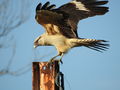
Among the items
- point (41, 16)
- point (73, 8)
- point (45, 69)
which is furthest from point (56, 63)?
point (73, 8)

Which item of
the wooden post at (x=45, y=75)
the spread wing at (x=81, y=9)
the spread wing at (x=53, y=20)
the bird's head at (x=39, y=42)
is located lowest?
the wooden post at (x=45, y=75)

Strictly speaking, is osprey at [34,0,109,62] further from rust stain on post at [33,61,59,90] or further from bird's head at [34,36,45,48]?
rust stain on post at [33,61,59,90]

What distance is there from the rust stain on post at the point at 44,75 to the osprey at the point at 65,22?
112 centimetres

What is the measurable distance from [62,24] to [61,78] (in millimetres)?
1777

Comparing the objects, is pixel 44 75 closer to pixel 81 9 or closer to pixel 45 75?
pixel 45 75

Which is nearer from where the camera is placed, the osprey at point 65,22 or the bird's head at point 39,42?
the osprey at point 65,22

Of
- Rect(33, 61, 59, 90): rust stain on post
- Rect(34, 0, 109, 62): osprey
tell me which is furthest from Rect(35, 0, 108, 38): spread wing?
Rect(33, 61, 59, 90): rust stain on post

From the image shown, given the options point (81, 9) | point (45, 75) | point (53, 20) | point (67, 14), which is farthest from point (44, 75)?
point (81, 9)

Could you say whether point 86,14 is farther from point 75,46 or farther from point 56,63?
point 56,63

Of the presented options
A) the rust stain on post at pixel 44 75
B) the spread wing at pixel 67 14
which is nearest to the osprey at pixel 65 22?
the spread wing at pixel 67 14

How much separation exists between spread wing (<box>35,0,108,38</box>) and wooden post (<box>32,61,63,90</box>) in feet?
4.33

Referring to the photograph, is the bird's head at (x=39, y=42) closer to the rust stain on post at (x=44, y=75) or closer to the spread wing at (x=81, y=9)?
the spread wing at (x=81, y=9)

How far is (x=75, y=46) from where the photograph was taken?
17.0 feet

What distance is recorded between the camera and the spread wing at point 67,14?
4.94 metres
